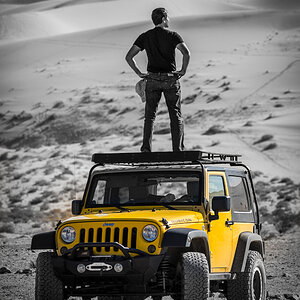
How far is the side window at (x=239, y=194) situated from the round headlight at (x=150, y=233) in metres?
2.23

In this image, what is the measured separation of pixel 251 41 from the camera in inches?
3233

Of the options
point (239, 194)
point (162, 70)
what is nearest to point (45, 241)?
point (239, 194)

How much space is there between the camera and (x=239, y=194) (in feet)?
42.3

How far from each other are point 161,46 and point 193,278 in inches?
175

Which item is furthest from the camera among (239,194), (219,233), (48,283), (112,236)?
(239,194)

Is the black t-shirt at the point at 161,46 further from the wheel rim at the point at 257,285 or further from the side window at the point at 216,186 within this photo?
the wheel rim at the point at 257,285

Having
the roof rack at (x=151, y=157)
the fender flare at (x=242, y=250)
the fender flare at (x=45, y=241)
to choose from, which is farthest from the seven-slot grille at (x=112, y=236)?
the fender flare at (x=242, y=250)

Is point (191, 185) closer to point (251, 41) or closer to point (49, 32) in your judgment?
point (251, 41)

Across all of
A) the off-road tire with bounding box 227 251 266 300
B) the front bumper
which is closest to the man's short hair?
the off-road tire with bounding box 227 251 266 300

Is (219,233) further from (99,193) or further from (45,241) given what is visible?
(45,241)

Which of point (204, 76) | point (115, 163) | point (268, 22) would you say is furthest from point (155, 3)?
point (115, 163)

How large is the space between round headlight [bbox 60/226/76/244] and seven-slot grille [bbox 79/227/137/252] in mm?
166

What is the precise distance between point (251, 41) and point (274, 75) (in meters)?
14.8

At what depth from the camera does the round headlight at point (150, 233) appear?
10.4m
